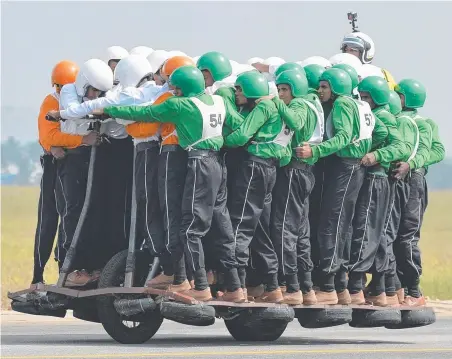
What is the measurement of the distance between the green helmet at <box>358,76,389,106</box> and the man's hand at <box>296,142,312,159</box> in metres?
1.21

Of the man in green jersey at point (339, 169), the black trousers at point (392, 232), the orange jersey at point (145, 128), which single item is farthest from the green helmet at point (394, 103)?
the orange jersey at point (145, 128)

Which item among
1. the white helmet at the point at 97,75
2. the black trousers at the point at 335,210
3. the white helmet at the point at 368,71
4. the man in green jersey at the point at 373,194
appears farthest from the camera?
the white helmet at the point at 368,71

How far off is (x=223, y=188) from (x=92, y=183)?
4.79ft

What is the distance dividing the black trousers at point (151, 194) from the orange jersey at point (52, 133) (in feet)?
2.99

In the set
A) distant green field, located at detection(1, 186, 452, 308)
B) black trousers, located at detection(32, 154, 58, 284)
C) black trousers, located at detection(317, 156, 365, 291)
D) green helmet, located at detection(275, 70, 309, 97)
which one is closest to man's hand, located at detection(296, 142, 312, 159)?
green helmet, located at detection(275, 70, 309, 97)

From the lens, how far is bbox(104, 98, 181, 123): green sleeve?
18.3 metres

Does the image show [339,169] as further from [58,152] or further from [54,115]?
[54,115]

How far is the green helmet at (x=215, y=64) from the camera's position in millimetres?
18719

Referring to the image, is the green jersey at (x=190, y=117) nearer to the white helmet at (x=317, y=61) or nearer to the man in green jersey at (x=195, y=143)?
the man in green jersey at (x=195, y=143)

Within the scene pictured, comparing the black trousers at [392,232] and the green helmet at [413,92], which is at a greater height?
the green helmet at [413,92]

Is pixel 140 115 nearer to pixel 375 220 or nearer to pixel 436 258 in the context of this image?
pixel 375 220

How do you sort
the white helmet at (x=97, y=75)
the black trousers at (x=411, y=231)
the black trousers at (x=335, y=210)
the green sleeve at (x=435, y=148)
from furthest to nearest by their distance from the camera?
1. the green sleeve at (x=435, y=148)
2. the black trousers at (x=411, y=231)
3. the black trousers at (x=335, y=210)
4. the white helmet at (x=97, y=75)

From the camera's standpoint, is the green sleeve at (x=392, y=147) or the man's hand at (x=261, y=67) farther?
the man's hand at (x=261, y=67)

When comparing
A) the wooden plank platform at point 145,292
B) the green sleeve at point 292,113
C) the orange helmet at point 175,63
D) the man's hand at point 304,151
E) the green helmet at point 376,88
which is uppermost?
the orange helmet at point 175,63
